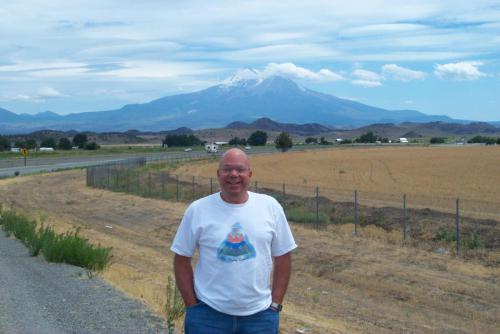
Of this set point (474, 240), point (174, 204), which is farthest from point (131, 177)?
point (474, 240)

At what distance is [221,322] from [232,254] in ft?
1.63

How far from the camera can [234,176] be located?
18.6 feet

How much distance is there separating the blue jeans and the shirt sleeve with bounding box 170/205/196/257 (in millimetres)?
389

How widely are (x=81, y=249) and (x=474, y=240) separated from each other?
1046 cm

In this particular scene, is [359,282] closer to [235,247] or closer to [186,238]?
[186,238]

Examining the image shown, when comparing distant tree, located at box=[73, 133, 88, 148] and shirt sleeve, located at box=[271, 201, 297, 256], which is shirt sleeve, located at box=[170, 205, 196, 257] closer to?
shirt sleeve, located at box=[271, 201, 297, 256]

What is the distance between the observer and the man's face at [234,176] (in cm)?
565

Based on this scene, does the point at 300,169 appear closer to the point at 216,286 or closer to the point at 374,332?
the point at 374,332

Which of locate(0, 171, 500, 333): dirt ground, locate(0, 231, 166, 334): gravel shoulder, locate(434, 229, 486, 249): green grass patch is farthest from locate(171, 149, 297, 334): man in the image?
locate(434, 229, 486, 249): green grass patch

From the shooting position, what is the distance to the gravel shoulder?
31.6 feet

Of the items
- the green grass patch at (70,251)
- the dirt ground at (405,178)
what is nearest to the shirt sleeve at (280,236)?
the green grass patch at (70,251)

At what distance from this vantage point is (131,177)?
2068 inches

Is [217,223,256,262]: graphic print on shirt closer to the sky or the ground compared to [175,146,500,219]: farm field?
Answer: closer to the sky

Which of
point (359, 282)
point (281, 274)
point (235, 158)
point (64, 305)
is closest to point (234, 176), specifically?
point (235, 158)
